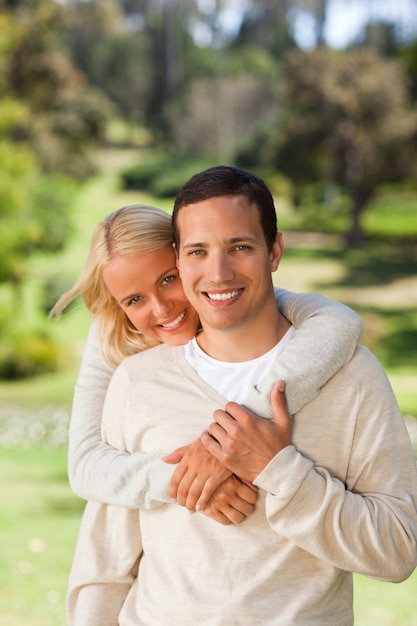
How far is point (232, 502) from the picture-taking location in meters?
1.14

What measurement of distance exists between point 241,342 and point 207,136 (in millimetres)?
10129

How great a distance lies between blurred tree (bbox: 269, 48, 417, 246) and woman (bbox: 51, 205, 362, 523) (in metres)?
9.51

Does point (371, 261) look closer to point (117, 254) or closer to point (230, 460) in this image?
point (117, 254)

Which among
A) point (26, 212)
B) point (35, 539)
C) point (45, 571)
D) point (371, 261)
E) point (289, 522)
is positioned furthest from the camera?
point (371, 261)

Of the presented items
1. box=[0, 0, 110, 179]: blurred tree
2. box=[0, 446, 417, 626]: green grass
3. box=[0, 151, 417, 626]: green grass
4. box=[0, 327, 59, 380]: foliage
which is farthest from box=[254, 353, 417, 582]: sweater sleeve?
box=[0, 0, 110, 179]: blurred tree

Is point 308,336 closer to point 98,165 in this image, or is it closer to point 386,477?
point 386,477

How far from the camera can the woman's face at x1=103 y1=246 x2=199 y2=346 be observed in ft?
4.43

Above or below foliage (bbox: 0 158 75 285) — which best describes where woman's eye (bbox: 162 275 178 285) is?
above

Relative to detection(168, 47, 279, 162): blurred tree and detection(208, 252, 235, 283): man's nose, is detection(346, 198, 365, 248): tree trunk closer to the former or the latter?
detection(168, 47, 279, 162): blurred tree

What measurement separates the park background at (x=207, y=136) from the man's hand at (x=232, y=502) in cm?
883

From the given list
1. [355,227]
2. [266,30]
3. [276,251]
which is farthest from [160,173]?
[276,251]

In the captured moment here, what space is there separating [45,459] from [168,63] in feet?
20.6

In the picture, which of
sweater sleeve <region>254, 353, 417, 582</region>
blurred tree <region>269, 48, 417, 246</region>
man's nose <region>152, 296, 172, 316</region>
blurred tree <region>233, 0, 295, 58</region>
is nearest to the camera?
sweater sleeve <region>254, 353, 417, 582</region>

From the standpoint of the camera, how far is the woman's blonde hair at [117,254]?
4.42 ft
